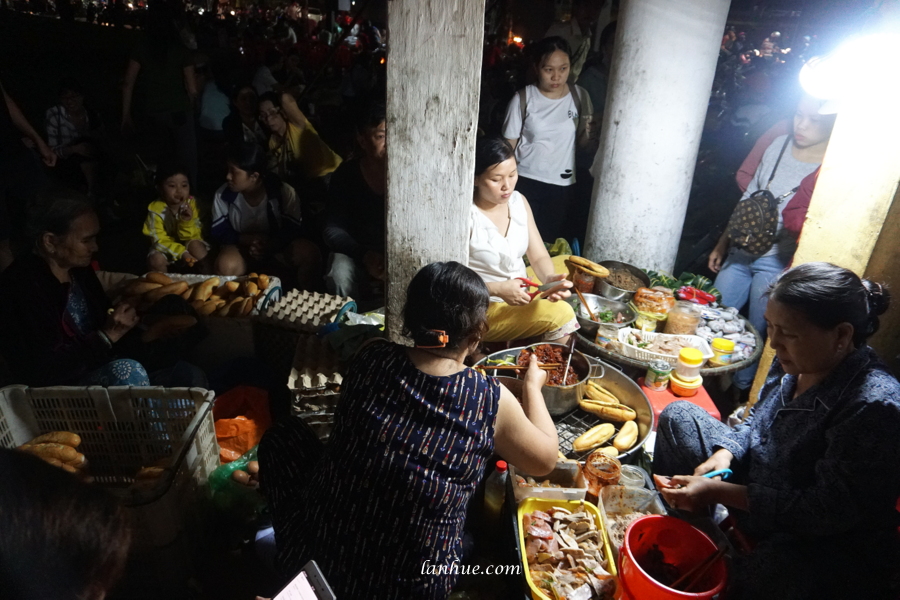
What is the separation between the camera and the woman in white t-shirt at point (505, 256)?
321 centimetres

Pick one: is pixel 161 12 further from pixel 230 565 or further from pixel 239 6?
pixel 239 6

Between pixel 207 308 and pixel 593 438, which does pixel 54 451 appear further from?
pixel 593 438

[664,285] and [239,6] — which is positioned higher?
[239,6]

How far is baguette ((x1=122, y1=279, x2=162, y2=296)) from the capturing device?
3.76 metres

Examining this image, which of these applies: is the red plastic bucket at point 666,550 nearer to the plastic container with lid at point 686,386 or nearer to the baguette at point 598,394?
the baguette at point 598,394

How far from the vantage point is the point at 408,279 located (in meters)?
2.56

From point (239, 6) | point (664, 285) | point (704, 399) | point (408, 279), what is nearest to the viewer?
point (408, 279)

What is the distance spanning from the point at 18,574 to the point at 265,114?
205 inches

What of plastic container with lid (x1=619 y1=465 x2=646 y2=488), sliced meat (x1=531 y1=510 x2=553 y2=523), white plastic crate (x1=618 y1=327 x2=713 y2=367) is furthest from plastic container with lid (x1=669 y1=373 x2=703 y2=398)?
sliced meat (x1=531 y1=510 x2=553 y2=523)

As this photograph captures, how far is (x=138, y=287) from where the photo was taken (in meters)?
3.78

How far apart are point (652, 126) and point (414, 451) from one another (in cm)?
380

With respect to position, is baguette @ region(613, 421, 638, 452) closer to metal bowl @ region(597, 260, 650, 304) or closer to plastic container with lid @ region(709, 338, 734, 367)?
plastic container with lid @ region(709, 338, 734, 367)

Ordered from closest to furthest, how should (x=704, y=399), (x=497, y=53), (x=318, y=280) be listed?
(x=704, y=399) < (x=318, y=280) < (x=497, y=53)

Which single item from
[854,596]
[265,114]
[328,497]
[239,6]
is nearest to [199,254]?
[265,114]
